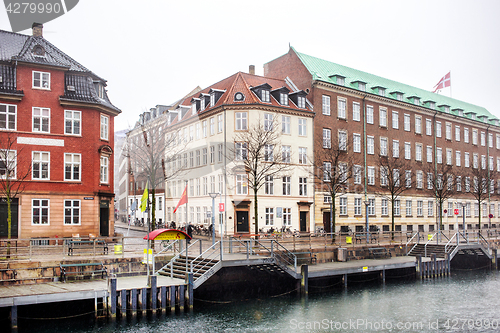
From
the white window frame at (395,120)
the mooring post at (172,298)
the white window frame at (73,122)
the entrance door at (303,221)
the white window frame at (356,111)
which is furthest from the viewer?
the white window frame at (395,120)

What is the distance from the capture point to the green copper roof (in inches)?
2131

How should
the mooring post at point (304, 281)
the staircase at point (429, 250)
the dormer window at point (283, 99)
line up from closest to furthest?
1. the mooring post at point (304, 281)
2. the staircase at point (429, 250)
3. the dormer window at point (283, 99)

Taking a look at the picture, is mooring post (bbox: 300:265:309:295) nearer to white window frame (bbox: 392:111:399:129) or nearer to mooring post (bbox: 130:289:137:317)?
mooring post (bbox: 130:289:137:317)

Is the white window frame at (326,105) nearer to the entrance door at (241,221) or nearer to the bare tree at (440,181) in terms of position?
the entrance door at (241,221)

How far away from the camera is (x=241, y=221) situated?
46.0 metres

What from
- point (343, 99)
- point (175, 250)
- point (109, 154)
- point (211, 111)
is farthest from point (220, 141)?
point (175, 250)

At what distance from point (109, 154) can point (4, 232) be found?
393 inches

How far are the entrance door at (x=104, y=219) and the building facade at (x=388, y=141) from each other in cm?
2145

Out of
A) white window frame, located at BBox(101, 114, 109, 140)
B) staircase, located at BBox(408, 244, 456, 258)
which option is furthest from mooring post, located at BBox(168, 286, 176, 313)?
staircase, located at BBox(408, 244, 456, 258)

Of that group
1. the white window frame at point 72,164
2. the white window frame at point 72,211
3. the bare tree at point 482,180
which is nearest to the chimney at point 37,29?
the white window frame at point 72,164

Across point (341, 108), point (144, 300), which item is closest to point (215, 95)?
point (341, 108)

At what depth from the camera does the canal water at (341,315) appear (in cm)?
2056

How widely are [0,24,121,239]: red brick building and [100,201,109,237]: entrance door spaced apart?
0.08 meters

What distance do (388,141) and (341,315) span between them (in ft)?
127
